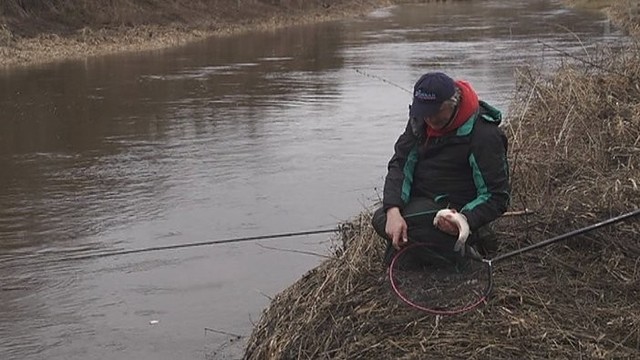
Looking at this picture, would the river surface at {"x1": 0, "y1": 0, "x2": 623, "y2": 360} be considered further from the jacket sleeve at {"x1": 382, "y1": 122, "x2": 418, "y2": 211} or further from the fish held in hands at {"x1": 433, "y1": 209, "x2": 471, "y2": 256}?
the fish held in hands at {"x1": 433, "y1": 209, "x2": 471, "y2": 256}

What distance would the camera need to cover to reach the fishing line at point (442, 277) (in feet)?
13.3

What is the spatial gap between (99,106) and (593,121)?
10884 millimetres

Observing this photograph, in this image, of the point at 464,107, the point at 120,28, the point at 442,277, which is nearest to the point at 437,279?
the point at 442,277

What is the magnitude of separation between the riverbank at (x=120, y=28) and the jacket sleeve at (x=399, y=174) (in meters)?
19.4

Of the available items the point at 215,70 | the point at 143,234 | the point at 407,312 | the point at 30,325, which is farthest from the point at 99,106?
the point at 407,312

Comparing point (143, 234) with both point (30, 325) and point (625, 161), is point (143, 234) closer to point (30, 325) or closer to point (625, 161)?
point (30, 325)

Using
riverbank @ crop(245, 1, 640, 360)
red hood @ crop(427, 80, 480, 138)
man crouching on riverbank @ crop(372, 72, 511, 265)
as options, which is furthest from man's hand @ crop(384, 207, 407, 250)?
red hood @ crop(427, 80, 480, 138)

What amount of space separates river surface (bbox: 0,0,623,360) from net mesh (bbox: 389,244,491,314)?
5.17ft

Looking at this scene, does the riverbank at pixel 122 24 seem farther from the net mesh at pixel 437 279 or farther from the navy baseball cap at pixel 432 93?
the navy baseball cap at pixel 432 93

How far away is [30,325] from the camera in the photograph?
586 cm

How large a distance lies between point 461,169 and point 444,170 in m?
0.08

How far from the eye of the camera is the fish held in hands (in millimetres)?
3915

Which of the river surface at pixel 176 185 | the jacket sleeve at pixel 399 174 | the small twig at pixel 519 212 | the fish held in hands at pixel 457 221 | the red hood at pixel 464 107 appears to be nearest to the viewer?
the fish held in hands at pixel 457 221

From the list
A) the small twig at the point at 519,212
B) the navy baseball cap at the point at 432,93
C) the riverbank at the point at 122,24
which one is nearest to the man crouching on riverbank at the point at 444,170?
the navy baseball cap at the point at 432,93
